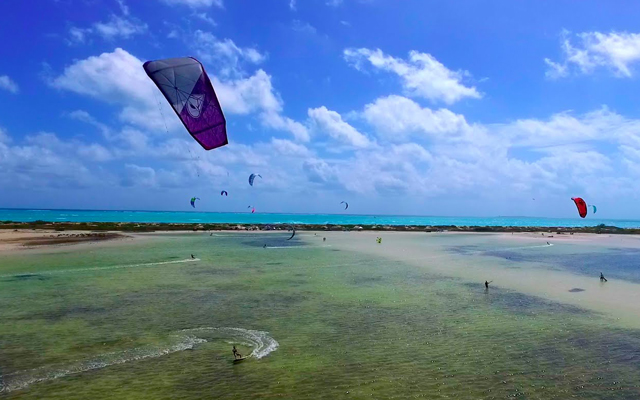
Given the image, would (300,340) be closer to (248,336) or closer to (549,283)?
(248,336)

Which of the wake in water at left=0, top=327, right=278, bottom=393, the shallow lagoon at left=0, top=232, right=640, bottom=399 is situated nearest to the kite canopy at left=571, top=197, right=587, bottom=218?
the shallow lagoon at left=0, top=232, right=640, bottom=399

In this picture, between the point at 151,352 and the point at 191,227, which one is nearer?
the point at 151,352

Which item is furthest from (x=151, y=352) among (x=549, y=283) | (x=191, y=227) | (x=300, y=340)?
(x=191, y=227)

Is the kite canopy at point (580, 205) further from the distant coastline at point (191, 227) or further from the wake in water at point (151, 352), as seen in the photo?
the distant coastline at point (191, 227)

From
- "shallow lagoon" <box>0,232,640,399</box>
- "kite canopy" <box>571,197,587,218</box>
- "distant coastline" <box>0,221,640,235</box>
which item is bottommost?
"shallow lagoon" <box>0,232,640,399</box>

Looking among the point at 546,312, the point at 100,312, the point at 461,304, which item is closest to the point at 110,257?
the point at 100,312

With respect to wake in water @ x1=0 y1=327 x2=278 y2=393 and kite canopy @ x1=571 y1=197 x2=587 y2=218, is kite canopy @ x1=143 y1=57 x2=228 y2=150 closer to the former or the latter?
wake in water @ x1=0 y1=327 x2=278 y2=393
